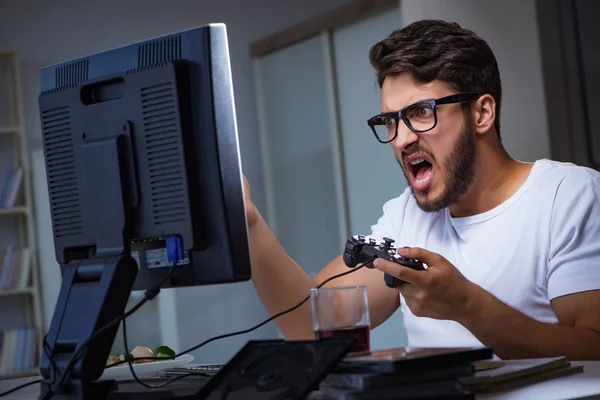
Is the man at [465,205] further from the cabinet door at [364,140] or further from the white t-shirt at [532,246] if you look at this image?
the cabinet door at [364,140]

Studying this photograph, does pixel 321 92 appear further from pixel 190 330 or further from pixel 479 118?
pixel 479 118

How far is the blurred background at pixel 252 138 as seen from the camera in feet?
13.9

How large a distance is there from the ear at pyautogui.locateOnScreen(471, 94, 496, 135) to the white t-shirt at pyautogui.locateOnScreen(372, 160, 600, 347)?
143 mm

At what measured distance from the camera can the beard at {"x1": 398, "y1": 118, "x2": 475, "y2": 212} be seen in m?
1.80

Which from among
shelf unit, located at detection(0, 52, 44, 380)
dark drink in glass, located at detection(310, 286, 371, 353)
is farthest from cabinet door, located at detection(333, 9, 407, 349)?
dark drink in glass, located at detection(310, 286, 371, 353)

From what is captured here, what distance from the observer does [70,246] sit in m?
1.27

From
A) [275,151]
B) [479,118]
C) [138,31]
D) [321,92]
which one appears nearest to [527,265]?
[479,118]

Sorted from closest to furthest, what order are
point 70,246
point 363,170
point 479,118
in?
point 70,246
point 479,118
point 363,170

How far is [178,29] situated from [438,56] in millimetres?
3561

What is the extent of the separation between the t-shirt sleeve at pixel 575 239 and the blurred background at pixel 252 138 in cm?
174

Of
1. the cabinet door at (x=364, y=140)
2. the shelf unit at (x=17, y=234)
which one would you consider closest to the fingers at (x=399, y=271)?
the cabinet door at (x=364, y=140)

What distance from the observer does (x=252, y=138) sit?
5234 millimetres

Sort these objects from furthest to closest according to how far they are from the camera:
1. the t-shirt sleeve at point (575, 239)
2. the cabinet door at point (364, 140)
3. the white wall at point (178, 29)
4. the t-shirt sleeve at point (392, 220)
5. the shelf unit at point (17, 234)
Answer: the white wall at point (178, 29), the shelf unit at point (17, 234), the cabinet door at point (364, 140), the t-shirt sleeve at point (392, 220), the t-shirt sleeve at point (575, 239)

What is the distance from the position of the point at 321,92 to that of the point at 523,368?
138 inches
